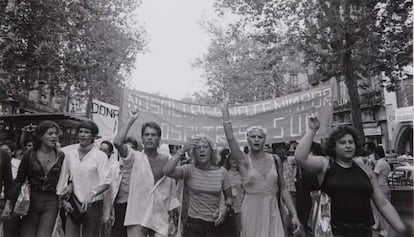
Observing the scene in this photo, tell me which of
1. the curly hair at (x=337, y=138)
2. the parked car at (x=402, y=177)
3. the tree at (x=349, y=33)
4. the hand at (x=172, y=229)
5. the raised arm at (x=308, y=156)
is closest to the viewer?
the raised arm at (x=308, y=156)

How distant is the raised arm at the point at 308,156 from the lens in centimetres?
323

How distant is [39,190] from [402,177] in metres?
10.9

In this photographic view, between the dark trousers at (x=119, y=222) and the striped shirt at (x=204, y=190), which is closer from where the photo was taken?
the striped shirt at (x=204, y=190)

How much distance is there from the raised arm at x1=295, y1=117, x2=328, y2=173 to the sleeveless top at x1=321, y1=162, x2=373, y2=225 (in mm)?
102

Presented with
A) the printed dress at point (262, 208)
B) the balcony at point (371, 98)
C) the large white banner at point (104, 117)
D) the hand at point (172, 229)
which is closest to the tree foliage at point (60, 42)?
the large white banner at point (104, 117)

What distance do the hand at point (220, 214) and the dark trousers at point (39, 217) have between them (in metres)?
1.62

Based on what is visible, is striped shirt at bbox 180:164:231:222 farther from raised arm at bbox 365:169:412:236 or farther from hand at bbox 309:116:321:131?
raised arm at bbox 365:169:412:236

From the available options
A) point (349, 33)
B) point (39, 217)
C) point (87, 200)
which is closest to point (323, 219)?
point (87, 200)

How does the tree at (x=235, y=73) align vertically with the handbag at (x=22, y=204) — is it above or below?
above

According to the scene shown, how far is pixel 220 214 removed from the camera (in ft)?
13.1

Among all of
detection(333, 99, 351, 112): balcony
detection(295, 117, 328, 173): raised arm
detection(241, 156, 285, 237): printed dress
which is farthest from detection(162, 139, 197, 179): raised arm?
detection(333, 99, 351, 112): balcony

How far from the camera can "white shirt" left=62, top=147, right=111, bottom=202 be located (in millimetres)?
4410

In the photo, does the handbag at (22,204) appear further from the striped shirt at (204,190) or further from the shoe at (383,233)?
the shoe at (383,233)

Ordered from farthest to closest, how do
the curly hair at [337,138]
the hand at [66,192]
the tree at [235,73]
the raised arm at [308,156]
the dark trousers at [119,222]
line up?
the tree at [235,73]
the dark trousers at [119,222]
the hand at [66,192]
the curly hair at [337,138]
the raised arm at [308,156]
